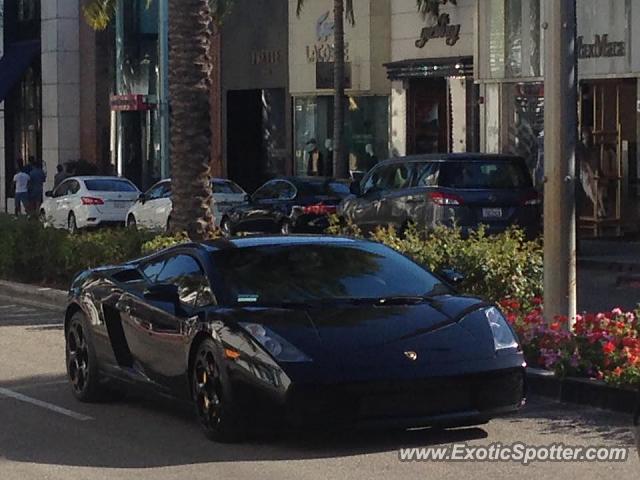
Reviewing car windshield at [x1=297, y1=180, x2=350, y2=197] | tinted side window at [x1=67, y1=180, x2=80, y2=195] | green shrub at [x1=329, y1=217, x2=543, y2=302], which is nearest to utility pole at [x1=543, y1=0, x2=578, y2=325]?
green shrub at [x1=329, y1=217, x2=543, y2=302]

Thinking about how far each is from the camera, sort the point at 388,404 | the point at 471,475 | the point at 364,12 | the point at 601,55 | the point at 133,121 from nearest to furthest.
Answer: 1. the point at 471,475
2. the point at 388,404
3. the point at 601,55
4. the point at 364,12
5. the point at 133,121

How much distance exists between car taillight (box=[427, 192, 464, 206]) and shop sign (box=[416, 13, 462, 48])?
34.5ft

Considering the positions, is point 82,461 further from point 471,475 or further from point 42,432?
point 471,475

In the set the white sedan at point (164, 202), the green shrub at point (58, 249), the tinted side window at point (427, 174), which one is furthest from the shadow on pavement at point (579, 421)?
the white sedan at point (164, 202)

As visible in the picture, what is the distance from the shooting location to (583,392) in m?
11.1

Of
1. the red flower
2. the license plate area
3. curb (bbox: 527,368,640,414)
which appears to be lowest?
curb (bbox: 527,368,640,414)

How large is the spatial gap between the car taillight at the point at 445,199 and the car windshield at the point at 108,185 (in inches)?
571

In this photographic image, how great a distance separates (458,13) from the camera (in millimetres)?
33281

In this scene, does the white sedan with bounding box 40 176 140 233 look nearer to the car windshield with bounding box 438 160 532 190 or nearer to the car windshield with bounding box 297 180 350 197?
the car windshield with bounding box 297 180 350 197

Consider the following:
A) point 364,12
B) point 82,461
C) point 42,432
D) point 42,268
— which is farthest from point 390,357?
point 364,12

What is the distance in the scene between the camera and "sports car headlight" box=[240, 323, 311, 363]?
9289 millimetres

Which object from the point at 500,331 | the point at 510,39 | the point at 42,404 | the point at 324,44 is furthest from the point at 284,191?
the point at 500,331

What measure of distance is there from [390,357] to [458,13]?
24.7 m

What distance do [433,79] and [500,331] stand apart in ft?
82.1
